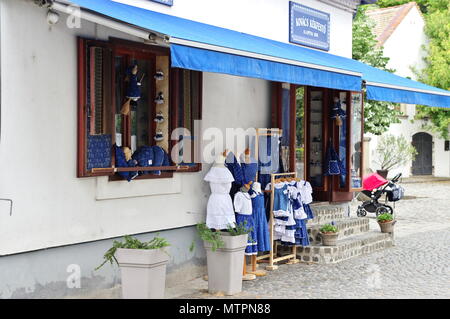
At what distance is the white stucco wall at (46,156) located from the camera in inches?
246

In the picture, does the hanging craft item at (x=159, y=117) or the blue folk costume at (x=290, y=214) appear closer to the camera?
the hanging craft item at (x=159, y=117)

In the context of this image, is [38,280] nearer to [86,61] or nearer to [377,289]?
[86,61]

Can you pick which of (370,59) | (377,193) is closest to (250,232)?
(377,193)

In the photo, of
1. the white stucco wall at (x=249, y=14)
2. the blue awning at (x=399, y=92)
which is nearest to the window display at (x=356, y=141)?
the blue awning at (x=399, y=92)

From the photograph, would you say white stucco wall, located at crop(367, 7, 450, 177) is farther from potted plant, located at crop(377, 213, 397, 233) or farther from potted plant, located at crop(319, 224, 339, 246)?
potted plant, located at crop(319, 224, 339, 246)

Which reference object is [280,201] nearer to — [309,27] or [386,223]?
[386,223]

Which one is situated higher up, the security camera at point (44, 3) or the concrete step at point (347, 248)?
the security camera at point (44, 3)

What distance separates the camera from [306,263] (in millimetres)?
10016

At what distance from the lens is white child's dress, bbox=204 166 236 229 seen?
27.7 ft

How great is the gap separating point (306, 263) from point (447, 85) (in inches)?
874

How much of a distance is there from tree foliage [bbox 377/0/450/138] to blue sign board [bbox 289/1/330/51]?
64.2 ft

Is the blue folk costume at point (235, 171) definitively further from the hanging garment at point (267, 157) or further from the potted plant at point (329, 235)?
the potted plant at point (329, 235)

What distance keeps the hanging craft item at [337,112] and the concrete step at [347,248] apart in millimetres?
2067

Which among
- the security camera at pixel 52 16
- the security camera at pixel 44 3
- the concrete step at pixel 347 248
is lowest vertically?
the concrete step at pixel 347 248
